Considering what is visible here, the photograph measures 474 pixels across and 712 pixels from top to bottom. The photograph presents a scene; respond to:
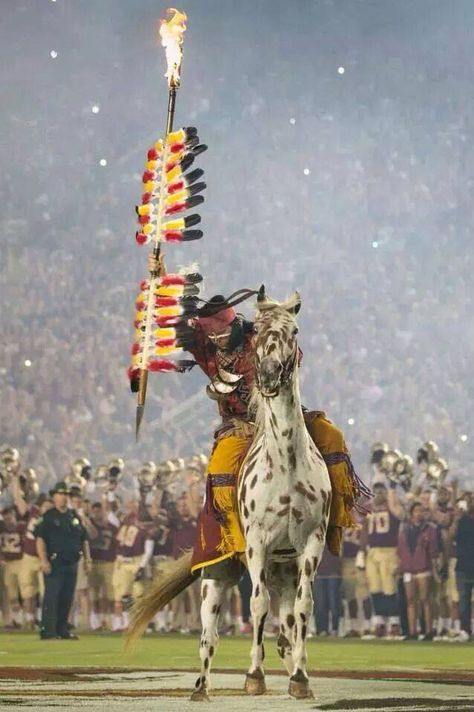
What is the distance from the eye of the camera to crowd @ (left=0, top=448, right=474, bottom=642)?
18.1 m

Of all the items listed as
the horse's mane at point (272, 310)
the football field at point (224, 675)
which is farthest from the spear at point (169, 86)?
the football field at point (224, 675)

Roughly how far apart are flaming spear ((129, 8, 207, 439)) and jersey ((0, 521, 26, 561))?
1032 centimetres

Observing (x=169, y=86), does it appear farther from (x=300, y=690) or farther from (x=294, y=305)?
(x=300, y=690)

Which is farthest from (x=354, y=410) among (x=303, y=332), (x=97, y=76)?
(x=97, y=76)

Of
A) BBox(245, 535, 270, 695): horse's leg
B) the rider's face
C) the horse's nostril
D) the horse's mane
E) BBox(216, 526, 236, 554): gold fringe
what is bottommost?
BBox(245, 535, 270, 695): horse's leg

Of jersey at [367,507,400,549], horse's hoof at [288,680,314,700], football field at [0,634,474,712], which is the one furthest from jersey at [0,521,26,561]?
horse's hoof at [288,680,314,700]

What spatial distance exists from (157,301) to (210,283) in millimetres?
17491

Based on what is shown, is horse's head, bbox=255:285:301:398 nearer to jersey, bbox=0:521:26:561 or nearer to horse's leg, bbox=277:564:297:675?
horse's leg, bbox=277:564:297:675

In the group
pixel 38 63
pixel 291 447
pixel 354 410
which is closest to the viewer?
pixel 291 447

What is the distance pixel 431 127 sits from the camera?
28.0 meters

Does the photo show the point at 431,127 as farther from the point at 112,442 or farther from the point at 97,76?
the point at 112,442

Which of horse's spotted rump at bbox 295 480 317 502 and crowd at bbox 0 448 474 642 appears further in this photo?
crowd at bbox 0 448 474 642

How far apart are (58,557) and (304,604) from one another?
910 centimetres

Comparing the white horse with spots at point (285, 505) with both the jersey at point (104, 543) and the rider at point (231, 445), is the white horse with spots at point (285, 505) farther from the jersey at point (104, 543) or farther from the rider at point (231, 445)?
the jersey at point (104, 543)
